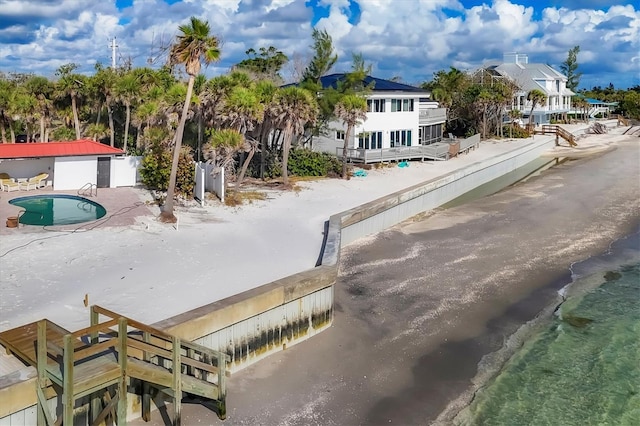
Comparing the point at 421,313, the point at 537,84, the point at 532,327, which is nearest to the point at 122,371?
the point at 421,313

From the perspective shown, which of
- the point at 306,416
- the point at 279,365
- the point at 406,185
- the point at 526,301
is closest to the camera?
the point at 306,416

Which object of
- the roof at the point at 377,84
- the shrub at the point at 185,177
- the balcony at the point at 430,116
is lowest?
the shrub at the point at 185,177

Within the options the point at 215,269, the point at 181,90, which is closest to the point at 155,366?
the point at 215,269

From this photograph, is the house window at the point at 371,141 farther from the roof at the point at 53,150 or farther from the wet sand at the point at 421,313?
the roof at the point at 53,150

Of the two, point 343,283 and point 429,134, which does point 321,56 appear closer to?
point 429,134

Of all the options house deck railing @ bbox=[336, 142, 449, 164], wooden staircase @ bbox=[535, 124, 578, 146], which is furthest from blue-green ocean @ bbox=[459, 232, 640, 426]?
wooden staircase @ bbox=[535, 124, 578, 146]

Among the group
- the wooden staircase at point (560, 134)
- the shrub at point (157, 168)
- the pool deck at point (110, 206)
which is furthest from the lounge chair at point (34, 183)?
the wooden staircase at point (560, 134)

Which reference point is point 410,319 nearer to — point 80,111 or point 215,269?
point 215,269
